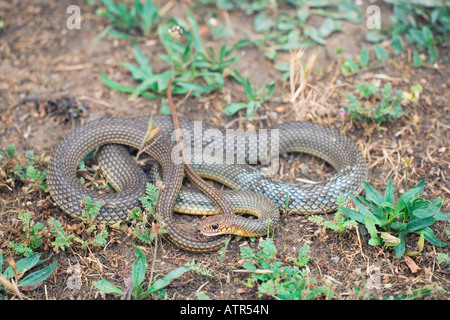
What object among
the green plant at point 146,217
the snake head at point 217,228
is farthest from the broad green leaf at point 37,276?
the snake head at point 217,228

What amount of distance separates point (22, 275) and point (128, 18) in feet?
17.1

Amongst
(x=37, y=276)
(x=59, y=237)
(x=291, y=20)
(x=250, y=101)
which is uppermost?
(x=291, y=20)

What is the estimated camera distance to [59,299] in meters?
4.88

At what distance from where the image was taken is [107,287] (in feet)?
15.7

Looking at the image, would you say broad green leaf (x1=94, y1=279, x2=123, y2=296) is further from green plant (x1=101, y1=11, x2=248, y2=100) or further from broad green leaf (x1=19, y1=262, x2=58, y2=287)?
green plant (x1=101, y1=11, x2=248, y2=100)

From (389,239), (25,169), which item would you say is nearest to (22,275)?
(25,169)

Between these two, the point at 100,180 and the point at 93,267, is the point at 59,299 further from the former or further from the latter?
the point at 100,180

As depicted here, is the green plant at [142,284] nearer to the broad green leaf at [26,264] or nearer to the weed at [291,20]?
the broad green leaf at [26,264]

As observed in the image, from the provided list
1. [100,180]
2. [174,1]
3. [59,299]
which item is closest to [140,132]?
[100,180]

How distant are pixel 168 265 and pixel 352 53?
5.32 meters

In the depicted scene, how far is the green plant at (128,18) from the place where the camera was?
26.8ft

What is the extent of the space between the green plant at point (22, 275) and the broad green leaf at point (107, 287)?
0.63m

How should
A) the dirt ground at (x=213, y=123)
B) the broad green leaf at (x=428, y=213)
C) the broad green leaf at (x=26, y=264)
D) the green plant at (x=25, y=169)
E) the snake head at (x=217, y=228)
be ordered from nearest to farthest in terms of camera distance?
1. the broad green leaf at (x=26, y=264)
2. the dirt ground at (x=213, y=123)
3. the broad green leaf at (x=428, y=213)
4. the snake head at (x=217, y=228)
5. the green plant at (x=25, y=169)

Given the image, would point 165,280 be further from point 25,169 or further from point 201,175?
point 25,169
